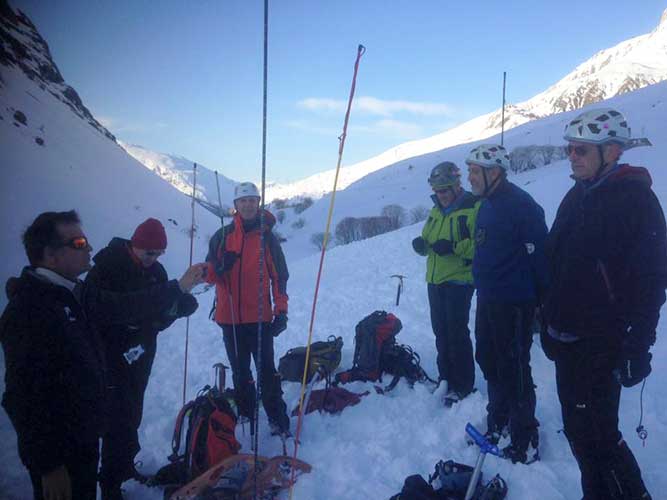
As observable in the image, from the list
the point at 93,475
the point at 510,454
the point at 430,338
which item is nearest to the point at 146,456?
the point at 93,475

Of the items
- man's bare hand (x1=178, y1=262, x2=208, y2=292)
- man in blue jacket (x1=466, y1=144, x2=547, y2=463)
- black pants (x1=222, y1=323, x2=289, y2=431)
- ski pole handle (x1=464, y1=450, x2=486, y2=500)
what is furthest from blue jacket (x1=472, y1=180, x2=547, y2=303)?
man's bare hand (x1=178, y1=262, x2=208, y2=292)

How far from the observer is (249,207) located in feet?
13.1

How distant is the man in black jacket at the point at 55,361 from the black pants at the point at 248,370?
5.33 feet

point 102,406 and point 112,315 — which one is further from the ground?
point 112,315

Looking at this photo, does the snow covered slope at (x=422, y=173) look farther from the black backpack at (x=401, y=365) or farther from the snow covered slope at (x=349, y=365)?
the black backpack at (x=401, y=365)

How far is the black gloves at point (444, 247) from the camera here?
4.15m

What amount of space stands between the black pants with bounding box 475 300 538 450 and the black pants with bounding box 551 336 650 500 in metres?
0.79

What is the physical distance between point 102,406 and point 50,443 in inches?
13.4

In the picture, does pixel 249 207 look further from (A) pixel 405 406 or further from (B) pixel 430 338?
(B) pixel 430 338

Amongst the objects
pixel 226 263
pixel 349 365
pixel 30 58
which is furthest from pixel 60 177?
pixel 30 58

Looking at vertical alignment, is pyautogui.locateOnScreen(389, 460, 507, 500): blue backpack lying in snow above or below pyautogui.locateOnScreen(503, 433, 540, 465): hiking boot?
below

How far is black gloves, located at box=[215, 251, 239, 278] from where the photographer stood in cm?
389

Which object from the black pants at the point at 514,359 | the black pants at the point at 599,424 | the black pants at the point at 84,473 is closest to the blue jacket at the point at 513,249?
the black pants at the point at 514,359

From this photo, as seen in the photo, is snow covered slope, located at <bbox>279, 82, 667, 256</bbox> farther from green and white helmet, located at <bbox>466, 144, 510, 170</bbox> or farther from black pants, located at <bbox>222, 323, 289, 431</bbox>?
black pants, located at <bbox>222, 323, 289, 431</bbox>
